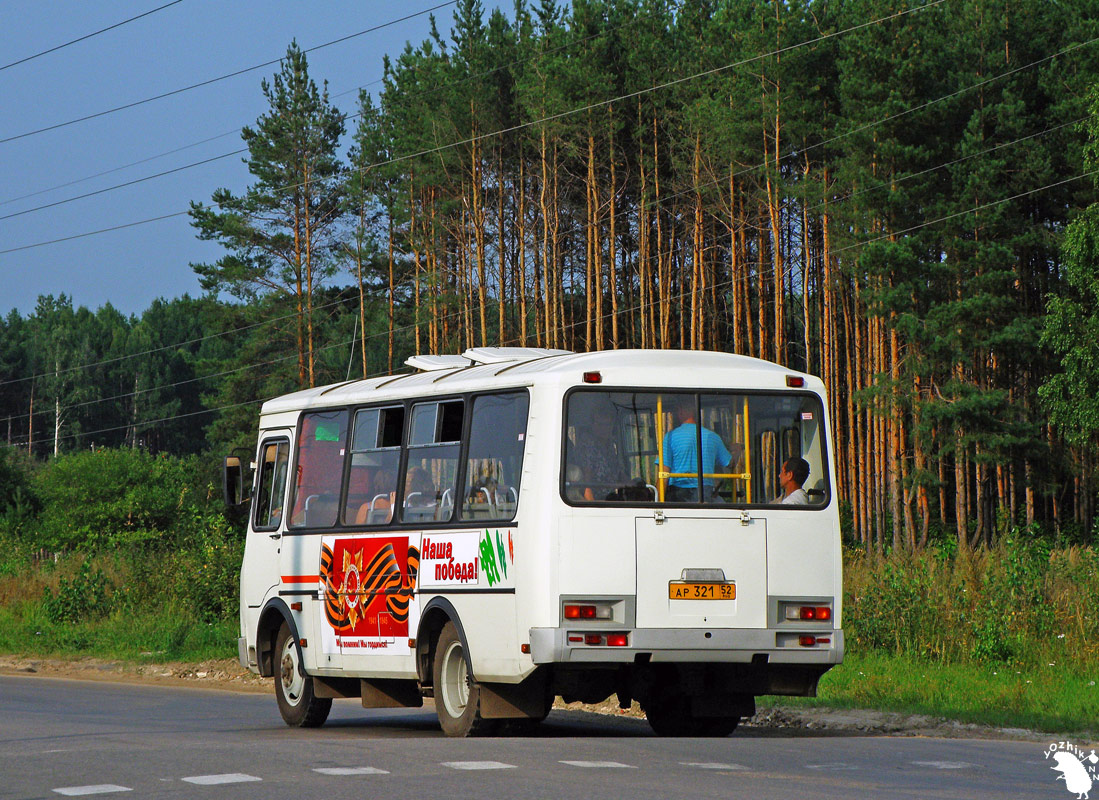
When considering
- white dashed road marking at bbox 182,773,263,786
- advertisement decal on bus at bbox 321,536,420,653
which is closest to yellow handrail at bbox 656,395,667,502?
advertisement decal on bus at bbox 321,536,420,653

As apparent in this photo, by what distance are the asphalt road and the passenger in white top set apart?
1895 millimetres

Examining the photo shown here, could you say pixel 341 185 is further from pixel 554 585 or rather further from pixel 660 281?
pixel 554 585

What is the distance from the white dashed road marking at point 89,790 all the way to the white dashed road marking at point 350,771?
1177mm

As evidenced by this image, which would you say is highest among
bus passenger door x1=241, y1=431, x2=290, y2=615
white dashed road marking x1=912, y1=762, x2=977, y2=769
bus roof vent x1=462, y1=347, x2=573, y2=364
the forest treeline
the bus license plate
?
the forest treeline

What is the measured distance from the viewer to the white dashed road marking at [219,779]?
9.51m

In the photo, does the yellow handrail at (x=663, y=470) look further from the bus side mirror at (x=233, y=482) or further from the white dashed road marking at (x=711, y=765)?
the bus side mirror at (x=233, y=482)

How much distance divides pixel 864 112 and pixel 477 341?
24.3m

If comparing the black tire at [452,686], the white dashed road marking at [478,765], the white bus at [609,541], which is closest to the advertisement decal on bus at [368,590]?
the white bus at [609,541]

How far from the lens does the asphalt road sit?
9195 millimetres

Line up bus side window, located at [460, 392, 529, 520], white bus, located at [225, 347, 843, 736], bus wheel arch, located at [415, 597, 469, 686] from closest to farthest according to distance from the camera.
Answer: white bus, located at [225, 347, 843, 736]
bus side window, located at [460, 392, 529, 520]
bus wheel arch, located at [415, 597, 469, 686]

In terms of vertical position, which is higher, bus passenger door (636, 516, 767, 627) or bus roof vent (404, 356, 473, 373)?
bus roof vent (404, 356, 473, 373)

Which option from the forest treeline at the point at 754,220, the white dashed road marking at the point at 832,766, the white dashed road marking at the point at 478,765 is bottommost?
the white dashed road marking at the point at 832,766

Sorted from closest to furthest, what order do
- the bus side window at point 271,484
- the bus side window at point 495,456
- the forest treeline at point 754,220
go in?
1. the bus side window at point 495,456
2. the bus side window at point 271,484
3. the forest treeline at point 754,220

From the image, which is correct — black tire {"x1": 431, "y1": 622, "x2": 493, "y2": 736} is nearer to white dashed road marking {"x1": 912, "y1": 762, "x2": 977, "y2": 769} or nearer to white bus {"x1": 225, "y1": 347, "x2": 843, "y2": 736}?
white bus {"x1": 225, "y1": 347, "x2": 843, "y2": 736}
